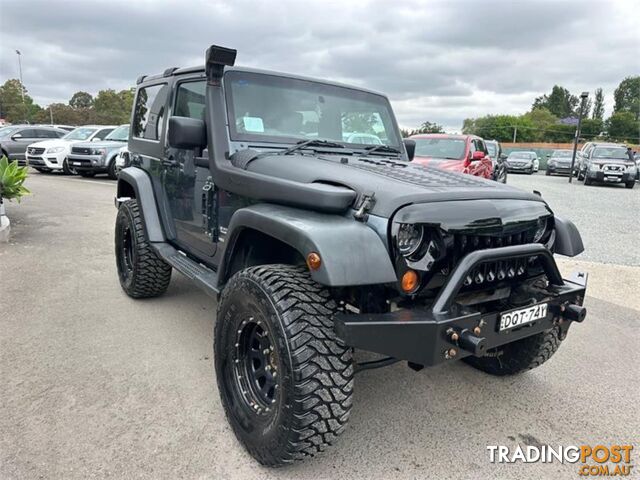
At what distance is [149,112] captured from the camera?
14.2 feet

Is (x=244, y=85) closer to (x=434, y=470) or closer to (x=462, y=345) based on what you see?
(x=462, y=345)

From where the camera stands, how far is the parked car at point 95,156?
43.2ft

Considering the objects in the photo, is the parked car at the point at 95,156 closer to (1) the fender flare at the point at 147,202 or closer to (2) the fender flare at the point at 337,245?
(1) the fender flare at the point at 147,202

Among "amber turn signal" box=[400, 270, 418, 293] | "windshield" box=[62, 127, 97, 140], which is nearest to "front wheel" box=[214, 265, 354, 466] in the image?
"amber turn signal" box=[400, 270, 418, 293]

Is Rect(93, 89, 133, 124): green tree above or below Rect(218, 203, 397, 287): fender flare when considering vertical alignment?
above

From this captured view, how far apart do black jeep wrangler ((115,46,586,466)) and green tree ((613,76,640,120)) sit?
336 feet

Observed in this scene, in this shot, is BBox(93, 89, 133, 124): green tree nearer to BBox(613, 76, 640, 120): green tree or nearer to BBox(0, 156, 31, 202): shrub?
BBox(0, 156, 31, 202): shrub

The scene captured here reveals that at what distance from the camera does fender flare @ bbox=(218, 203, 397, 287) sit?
1940mm

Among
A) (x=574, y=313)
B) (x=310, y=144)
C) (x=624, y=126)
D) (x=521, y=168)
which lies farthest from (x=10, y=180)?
(x=624, y=126)

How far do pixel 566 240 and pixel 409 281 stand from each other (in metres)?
1.18

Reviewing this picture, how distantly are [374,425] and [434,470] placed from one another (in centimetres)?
43

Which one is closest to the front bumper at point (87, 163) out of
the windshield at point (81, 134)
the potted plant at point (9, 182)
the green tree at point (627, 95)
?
the windshield at point (81, 134)

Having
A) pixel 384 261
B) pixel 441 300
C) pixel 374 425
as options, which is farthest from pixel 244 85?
pixel 374 425

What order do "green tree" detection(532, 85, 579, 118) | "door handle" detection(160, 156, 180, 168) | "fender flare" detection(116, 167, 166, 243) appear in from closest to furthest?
"door handle" detection(160, 156, 180, 168) < "fender flare" detection(116, 167, 166, 243) < "green tree" detection(532, 85, 579, 118)
